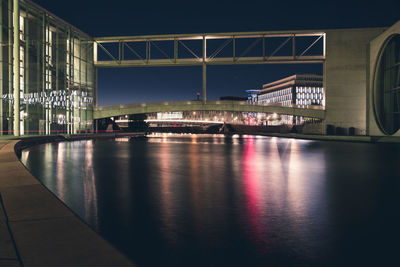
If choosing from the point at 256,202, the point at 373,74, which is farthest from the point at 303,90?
the point at 256,202

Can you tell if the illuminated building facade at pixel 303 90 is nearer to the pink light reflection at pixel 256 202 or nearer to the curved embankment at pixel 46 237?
the pink light reflection at pixel 256 202

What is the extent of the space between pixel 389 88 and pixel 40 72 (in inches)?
1637

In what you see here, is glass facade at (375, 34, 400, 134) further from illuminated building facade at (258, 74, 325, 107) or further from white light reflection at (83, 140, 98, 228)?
illuminated building facade at (258, 74, 325, 107)

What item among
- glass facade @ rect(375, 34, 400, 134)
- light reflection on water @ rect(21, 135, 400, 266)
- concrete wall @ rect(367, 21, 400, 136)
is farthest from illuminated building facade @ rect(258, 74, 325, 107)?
light reflection on water @ rect(21, 135, 400, 266)

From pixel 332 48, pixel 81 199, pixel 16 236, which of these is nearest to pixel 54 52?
pixel 332 48

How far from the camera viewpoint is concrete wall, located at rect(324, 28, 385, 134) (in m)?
59.2

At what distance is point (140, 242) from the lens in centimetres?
502

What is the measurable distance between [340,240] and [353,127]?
2275 inches

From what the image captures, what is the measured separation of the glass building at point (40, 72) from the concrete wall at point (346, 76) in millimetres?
38025

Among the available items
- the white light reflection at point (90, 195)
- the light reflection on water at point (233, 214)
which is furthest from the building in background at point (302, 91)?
the white light reflection at point (90, 195)

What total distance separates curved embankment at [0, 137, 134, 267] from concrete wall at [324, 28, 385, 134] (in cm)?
5796

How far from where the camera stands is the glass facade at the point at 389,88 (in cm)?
4419

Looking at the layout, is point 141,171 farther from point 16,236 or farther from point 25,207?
point 16,236

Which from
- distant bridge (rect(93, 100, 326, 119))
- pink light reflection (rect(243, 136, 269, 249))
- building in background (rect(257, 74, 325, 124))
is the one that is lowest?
pink light reflection (rect(243, 136, 269, 249))
